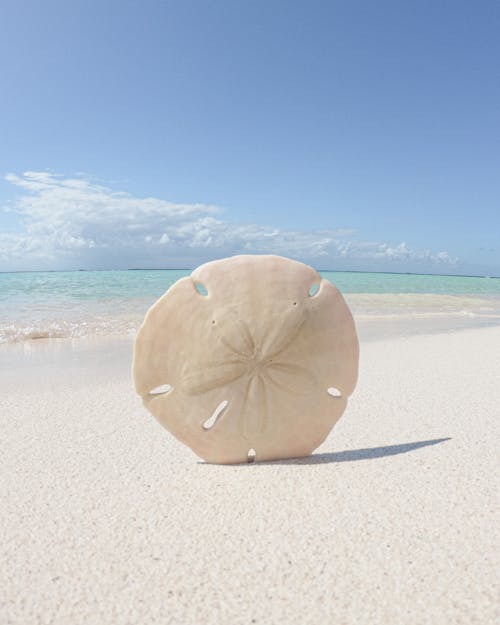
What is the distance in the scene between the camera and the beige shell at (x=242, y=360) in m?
2.68

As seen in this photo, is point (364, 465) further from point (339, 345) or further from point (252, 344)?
point (252, 344)

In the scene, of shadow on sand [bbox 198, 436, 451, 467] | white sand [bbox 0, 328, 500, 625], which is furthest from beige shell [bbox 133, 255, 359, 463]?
white sand [bbox 0, 328, 500, 625]

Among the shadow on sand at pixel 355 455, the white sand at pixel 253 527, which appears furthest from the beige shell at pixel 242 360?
the white sand at pixel 253 527

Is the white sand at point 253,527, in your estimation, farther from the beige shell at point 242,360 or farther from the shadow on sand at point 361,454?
the beige shell at point 242,360

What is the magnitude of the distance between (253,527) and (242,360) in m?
0.91

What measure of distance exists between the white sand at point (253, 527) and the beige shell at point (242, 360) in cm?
19

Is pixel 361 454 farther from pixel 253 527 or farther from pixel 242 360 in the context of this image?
pixel 253 527

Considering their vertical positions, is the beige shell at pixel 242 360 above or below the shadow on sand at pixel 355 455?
above

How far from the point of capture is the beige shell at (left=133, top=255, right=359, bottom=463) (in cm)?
268

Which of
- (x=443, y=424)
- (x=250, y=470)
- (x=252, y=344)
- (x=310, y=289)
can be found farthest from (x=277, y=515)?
(x=443, y=424)

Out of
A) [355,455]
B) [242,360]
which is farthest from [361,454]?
[242,360]

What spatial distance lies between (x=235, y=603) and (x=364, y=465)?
1265 mm

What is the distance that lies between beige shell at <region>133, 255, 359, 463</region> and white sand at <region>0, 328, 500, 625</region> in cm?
19

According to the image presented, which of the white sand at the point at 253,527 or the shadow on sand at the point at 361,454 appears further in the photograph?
the shadow on sand at the point at 361,454
